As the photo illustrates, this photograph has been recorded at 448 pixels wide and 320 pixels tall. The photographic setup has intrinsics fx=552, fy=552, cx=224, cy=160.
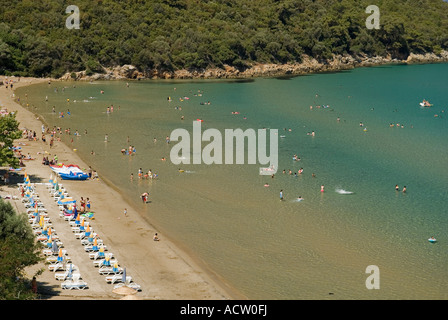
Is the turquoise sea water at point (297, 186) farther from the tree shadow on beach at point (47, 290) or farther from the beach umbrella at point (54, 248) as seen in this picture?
the tree shadow on beach at point (47, 290)

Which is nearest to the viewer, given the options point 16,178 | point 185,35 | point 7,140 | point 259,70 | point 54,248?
point 54,248

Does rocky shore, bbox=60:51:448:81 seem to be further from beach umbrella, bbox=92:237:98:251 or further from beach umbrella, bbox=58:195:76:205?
beach umbrella, bbox=92:237:98:251

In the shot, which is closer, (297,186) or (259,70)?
(297,186)

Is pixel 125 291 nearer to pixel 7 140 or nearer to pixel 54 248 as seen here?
pixel 54 248

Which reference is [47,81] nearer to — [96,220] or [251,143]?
[251,143]

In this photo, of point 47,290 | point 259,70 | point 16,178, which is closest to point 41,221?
point 47,290

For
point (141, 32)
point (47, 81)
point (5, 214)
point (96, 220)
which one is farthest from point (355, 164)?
point (141, 32)

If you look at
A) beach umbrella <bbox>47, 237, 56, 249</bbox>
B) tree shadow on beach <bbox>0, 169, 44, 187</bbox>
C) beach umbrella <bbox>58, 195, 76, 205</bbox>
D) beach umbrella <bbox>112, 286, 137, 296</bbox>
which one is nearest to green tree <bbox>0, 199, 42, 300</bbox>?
beach umbrella <bbox>112, 286, 137, 296</bbox>
